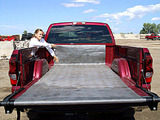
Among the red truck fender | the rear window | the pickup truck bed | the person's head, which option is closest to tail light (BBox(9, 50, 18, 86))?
the pickup truck bed

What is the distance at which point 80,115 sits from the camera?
269 centimetres

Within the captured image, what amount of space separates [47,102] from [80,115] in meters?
0.49

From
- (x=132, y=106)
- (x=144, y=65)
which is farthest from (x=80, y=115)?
(x=144, y=65)

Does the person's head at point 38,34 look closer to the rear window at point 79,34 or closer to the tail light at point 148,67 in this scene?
the rear window at point 79,34

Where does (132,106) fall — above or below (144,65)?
below

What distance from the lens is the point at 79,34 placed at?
5.82 meters

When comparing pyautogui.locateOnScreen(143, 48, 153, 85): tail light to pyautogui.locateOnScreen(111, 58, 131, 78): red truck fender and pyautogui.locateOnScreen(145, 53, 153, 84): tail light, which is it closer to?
pyautogui.locateOnScreen(145, 53, 153, 84): tail light

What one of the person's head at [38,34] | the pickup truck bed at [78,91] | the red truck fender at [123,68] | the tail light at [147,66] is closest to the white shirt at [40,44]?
the person's head at [38,34]

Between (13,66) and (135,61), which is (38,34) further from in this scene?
(135,61)

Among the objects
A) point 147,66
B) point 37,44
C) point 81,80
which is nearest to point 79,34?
point 37,44

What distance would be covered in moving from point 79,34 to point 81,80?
7.55ft

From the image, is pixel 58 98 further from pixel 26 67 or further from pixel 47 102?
pixel 26 67

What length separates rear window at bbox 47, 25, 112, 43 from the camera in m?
5.71

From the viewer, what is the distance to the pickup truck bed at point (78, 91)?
2.53 meters
